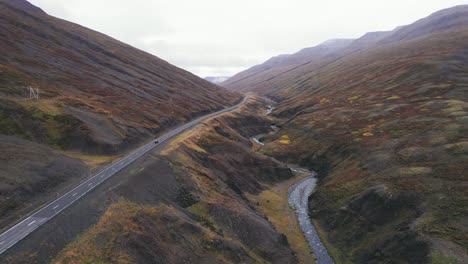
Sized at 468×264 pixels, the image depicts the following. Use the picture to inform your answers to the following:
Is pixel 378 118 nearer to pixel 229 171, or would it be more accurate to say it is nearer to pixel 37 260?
pixel 229 171

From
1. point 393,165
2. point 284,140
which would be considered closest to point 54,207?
point 393,165

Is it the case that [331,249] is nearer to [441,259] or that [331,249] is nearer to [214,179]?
[441,259]

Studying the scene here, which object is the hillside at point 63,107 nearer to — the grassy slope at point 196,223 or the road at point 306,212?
the grassy slope at point 196,223

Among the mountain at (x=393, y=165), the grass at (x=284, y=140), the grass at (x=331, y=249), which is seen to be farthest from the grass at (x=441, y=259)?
the grass at (x=284, y=140)

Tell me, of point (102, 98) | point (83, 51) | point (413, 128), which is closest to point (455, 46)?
point (413, 128)

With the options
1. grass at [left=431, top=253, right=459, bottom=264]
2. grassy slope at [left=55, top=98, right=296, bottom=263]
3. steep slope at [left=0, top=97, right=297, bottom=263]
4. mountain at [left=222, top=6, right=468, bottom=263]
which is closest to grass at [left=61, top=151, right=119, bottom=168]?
steep slope at [left=0, top=97, right=297, bottom=263]

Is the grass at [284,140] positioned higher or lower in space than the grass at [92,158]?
lower
